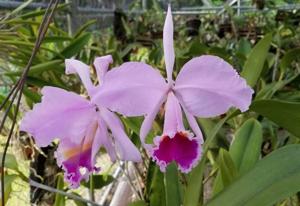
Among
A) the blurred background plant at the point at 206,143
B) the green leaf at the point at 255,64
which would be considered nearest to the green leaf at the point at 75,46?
Result: the blurred background plant at the point at 206,143

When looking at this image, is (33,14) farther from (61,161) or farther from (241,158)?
(61,161)

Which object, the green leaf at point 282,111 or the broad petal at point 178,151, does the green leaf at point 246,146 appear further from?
the broad petal at point 178,151

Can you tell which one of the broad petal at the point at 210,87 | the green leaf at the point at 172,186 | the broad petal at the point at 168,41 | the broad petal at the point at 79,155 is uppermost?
the broad petal at the point at 168,41

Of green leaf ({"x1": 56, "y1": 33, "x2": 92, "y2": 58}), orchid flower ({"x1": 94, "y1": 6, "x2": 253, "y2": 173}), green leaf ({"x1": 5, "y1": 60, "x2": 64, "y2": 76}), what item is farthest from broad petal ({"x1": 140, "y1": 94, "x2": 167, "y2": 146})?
green leaf ({"x1": 56, "y1": 33, "x2": 92, "y2": 58})

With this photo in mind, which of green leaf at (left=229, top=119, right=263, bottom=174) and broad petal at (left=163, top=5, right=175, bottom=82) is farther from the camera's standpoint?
green leaf at (left=229, top=119, right=263, bottom=174)

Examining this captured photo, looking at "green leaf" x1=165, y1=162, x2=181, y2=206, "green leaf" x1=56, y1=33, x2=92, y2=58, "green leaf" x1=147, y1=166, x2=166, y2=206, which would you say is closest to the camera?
"green leaf" x1=165, y1=162, x2=181, y2=206

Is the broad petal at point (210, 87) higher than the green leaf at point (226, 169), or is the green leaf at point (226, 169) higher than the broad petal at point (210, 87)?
the broad petal at point (210, 87)

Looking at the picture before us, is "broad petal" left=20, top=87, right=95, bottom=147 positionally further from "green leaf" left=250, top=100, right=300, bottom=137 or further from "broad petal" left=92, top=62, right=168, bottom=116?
"green leaf" left=250, top=100, right=300, bottom=137

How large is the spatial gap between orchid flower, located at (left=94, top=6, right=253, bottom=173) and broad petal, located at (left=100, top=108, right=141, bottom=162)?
2 cm

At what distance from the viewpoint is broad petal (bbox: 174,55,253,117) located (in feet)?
1.32

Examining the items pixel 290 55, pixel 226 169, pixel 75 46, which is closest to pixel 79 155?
pixel 226 169

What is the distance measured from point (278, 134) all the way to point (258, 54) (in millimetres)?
591

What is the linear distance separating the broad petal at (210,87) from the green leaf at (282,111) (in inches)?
3.9

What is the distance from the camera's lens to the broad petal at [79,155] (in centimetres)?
45
